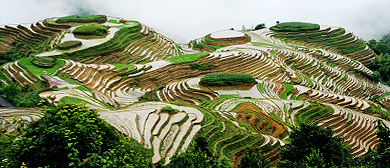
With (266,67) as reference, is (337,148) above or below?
above

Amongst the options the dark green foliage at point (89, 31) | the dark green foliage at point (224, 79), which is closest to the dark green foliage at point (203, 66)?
the dark green foliage at point (224, 79)

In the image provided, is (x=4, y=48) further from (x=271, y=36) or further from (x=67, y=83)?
(x=271, y=36)

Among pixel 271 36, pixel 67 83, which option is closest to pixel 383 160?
pixel 67 83

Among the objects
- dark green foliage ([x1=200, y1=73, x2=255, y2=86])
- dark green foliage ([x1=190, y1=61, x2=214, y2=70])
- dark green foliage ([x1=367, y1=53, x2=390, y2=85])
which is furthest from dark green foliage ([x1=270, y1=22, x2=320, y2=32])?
dark green foliage ([x1=200, y1=73, x2=255, y2=86])

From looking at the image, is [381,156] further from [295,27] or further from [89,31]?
[295,27]

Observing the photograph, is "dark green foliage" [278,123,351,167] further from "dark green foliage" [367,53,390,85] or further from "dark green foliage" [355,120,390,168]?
"dark green foliage" [367,53,390,85]

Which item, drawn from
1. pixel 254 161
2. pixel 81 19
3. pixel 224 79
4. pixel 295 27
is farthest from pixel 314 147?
pixel 295 27
